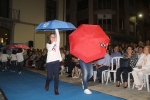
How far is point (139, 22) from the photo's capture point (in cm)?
3238

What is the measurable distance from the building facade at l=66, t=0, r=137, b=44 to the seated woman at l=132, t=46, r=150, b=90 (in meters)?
17.9

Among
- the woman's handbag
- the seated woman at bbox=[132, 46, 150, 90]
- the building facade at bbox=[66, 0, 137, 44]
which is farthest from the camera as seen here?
the building facade at bbox=[66, 0, 137, 44]

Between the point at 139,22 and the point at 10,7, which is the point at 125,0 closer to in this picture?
the point at 139,22

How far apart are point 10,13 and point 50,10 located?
494 cm

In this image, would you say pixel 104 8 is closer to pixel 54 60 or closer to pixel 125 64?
pixel 125 64

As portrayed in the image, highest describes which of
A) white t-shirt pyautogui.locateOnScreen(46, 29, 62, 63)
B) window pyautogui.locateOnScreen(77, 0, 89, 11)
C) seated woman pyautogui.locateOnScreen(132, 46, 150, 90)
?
window pyautogui.locateOnScreen(77, 0, 89, 11)

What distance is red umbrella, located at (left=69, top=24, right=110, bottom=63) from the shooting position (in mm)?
4879

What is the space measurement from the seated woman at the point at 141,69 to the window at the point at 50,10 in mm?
15217

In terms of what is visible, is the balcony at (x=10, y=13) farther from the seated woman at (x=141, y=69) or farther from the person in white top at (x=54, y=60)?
the seated woman at (x=141, y=69)

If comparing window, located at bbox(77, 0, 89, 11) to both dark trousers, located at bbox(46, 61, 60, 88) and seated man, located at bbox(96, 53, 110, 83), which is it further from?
dark trousers, located at bbox(46, 61, 60, 88)

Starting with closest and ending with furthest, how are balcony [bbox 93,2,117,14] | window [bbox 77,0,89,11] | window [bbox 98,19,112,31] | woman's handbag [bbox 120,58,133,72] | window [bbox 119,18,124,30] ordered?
woman's handbag [bbox 120,58,133,72] → balcony [bbox 93,2,117,14] → window [bbox 98,19,112,31] → window [bbox 77,0,89,11] → window [bbox 119,18,124,30]

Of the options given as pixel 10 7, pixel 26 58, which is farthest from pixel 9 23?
pixel 26 58

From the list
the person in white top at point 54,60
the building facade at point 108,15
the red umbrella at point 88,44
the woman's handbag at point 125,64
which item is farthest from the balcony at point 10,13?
the red umbrella at point 88,44

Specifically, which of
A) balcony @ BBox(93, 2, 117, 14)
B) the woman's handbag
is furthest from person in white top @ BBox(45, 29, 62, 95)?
balcony @ BBox(93, 2, 117, 14)
